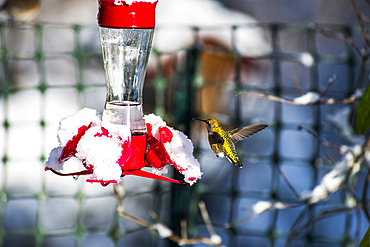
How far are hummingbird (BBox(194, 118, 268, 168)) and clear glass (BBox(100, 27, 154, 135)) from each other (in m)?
0.12

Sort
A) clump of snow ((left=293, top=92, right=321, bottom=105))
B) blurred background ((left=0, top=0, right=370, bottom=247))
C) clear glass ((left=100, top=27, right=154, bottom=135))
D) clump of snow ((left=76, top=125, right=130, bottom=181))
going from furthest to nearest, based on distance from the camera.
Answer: blurred background ((left=0, top=0, right=370, bottom=247)) → clump of snow ((left=293, top=92, right=321, bottom=105)) → clear glass ((left=100, top=27, right=154, bottom=135)) → clump of snow ((left=76, top=125, right=130, bottom=181))

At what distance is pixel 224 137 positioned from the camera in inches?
46.6

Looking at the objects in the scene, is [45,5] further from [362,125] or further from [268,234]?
[362,125]

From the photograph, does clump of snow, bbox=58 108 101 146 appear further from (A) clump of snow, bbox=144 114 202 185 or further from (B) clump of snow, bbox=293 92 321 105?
(B) clump of snow, bbox=293 92 321 105

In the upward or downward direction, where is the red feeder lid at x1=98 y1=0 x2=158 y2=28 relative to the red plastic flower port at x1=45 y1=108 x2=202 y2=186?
upward

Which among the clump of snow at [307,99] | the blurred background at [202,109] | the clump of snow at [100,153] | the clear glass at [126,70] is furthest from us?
the blurred background at [202,109]

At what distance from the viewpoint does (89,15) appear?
464 cm

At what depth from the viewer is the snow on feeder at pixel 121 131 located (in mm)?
987

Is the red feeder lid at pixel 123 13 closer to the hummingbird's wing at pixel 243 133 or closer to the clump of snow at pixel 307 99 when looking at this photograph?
the hummingbird's wing at pixel 243 133

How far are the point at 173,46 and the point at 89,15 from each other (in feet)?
2.57

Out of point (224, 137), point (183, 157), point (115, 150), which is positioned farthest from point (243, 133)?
point (115, 150)

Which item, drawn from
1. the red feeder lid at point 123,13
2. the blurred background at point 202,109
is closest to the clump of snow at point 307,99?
the red feeder lid at point 123,13

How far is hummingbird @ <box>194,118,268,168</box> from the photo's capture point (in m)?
1.14

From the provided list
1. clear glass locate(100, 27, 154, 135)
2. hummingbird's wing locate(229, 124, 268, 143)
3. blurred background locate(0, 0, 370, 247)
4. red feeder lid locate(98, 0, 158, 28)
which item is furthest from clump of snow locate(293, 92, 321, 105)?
blurred background locate(0, 0, 370, 247)
